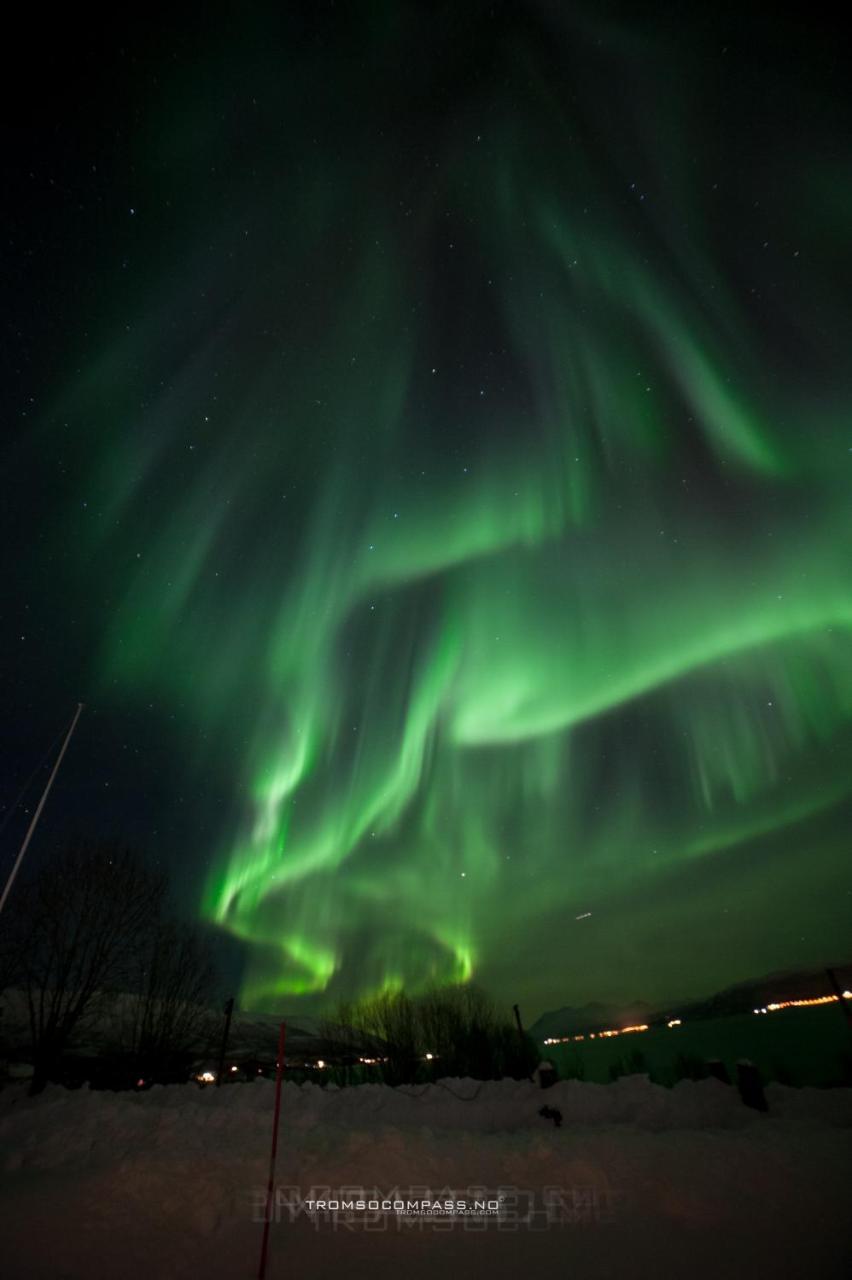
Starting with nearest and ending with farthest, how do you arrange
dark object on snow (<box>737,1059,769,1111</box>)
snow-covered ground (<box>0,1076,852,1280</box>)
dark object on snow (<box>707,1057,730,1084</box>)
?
snow-covered ground (<box>0,1076,852,1280</box>), dark object on snow (<box>737,1059,769,1111</box>), dark object on snow (<box>707,1057,730,1084</box>)

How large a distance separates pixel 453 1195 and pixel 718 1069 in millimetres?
8939

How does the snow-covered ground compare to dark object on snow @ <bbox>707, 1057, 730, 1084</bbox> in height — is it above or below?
below

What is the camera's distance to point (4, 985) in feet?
74.6

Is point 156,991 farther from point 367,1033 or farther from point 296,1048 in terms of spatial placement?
point 296,1048

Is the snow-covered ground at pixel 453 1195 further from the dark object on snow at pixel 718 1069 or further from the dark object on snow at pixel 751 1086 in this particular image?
the dark object on snow at pixel 718 1069

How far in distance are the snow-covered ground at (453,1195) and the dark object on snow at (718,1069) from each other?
1.09 m

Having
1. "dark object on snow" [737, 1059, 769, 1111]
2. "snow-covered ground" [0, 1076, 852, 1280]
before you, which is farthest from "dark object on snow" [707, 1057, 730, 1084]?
"dark object on snow" [737, 1059, 769, 1111]

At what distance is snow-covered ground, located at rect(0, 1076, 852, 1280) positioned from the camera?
657cm

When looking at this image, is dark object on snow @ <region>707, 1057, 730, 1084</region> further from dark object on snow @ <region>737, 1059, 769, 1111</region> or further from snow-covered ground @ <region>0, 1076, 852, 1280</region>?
dark object on snow @ <region>737, 1059, 769, 1111</region>

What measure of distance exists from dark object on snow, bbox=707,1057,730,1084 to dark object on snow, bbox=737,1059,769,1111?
1263mm

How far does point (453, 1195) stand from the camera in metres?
8.73

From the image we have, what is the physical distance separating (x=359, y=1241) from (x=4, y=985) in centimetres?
2291

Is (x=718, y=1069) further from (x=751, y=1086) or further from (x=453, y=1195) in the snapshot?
(x=453, y=1195)

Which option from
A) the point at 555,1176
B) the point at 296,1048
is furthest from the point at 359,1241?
the point at 296,1048
